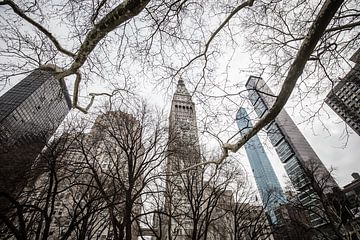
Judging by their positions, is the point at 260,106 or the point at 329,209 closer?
the point at 260,106

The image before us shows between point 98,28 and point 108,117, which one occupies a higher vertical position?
point 108,117

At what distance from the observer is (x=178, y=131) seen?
13.0 m

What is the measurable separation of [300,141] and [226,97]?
103 meters

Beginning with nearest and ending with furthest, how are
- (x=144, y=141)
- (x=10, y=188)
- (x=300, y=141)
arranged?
(x=10, y=188)
(x=144, y=141)
(x=300, y=141)

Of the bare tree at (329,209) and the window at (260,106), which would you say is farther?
the bare tree at (329,209)

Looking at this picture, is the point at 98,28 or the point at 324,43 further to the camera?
the point at 324,43

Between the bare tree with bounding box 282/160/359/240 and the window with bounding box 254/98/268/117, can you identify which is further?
the bare tree with bounding box 282/160/359/240

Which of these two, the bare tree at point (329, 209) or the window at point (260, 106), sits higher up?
the bare tree at point (329, 209)

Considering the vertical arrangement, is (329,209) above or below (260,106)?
above

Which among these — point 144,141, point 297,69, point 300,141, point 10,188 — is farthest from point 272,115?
point 300,141

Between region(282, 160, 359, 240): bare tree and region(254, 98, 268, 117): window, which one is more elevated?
region(282, 160, 359, 240): bare tree

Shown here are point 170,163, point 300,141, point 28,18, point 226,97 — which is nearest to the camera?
point 28,18

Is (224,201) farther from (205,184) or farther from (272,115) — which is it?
(272,115)

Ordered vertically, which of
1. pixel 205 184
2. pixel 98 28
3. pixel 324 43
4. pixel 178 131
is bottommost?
pixel 98 28
